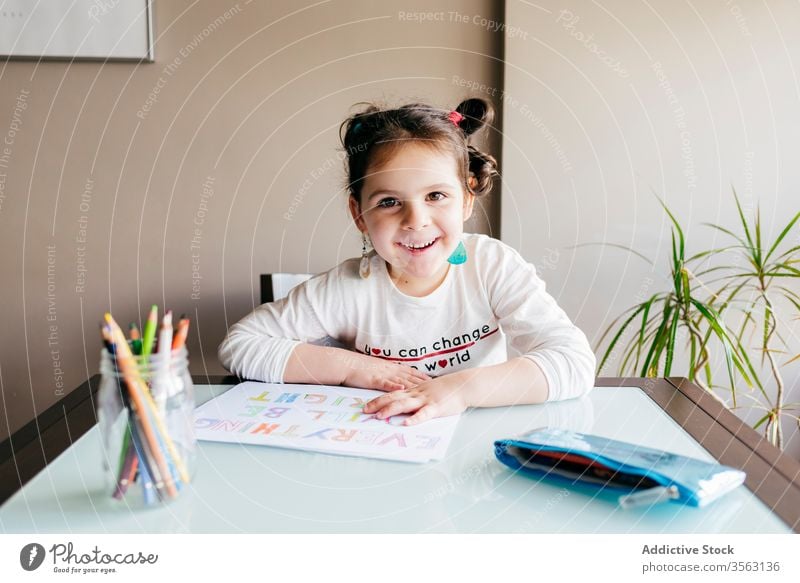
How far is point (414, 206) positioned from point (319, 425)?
Answer: 14.4 inches

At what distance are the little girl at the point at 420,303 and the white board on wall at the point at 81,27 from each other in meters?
0.67

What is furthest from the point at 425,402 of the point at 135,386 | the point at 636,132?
the point at 636,132

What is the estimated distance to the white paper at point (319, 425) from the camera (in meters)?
0.60

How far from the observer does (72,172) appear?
1495 millimetres

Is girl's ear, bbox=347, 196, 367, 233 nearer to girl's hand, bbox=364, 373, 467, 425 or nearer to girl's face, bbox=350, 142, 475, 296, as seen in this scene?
girl's face, bbox=350, 142, 475, 296

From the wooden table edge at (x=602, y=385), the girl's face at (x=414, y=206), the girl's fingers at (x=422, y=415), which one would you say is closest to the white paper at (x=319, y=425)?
the girl's fingers at (x=422, y=415)

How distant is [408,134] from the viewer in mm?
930

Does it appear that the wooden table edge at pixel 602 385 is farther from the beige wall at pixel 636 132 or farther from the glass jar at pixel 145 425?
the beige wall at pixel 636 132

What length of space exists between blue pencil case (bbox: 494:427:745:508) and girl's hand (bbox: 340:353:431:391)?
8.9 inches

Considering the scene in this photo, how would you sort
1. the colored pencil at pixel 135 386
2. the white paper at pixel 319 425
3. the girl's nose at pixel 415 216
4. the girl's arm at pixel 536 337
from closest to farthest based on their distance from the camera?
1. the colored pencil at pixel 135 386
2. the white paper at pixel 319 425
3. the girl's arm at pixel 536 337
4. the girl's nose at pixel 415 216

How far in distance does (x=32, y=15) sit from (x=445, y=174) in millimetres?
1031

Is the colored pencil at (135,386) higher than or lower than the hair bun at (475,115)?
lower

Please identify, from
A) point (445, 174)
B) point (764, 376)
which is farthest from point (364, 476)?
point (764, 376)

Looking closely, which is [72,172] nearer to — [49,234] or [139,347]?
[49,234]
